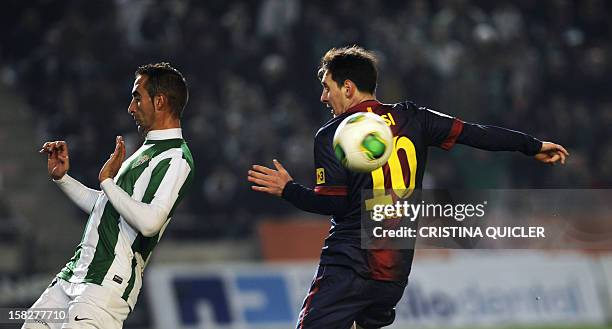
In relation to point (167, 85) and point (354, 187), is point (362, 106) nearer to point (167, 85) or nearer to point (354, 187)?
point (354, 187)

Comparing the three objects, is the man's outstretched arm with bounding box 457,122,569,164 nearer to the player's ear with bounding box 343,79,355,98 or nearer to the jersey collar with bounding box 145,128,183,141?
the player's ear with bounding box 343,79,355,98

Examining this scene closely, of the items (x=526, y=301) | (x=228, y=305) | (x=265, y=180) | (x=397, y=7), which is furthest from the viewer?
(x=397, y=7)

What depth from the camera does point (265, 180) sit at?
5676 millimetres

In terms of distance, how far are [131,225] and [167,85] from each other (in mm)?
836

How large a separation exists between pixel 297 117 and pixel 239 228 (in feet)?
6.83

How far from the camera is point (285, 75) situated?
15234 mm

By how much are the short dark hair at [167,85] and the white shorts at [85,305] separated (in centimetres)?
103

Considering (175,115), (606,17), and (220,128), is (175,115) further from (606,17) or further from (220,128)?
(606,17)

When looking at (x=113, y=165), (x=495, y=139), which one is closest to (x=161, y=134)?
(x=113, y=165)

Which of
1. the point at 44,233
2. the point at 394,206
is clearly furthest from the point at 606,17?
the point at 394,206

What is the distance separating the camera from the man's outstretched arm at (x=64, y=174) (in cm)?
583

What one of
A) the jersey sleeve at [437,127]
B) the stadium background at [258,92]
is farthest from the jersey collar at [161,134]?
the stadium background at [258,92]

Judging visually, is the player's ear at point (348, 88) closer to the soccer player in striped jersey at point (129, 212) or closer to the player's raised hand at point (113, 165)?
the soccer player in striped jersey at point (129, 212)

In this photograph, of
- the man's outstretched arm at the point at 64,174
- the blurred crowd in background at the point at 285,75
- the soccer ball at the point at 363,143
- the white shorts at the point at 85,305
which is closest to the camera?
the white shorts at the point at 85,305
